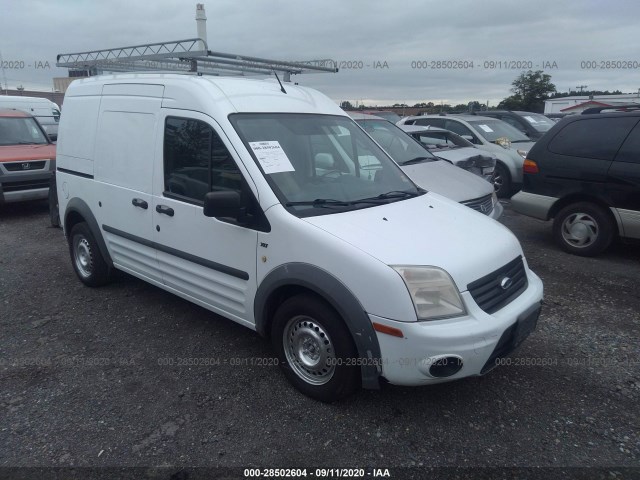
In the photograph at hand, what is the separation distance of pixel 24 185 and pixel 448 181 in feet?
25.4

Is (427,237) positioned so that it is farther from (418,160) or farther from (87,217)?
(418,160)

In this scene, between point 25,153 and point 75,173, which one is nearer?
point 75,173

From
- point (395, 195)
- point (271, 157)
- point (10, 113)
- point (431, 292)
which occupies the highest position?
point (10, 113)

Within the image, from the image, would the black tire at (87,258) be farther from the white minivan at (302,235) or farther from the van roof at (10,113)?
the van roof at (10,113)

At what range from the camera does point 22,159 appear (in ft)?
29.7

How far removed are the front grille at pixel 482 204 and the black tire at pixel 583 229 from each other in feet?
3.61

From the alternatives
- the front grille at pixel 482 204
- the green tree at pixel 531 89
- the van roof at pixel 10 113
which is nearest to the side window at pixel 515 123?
the front grille at pixel 482 204

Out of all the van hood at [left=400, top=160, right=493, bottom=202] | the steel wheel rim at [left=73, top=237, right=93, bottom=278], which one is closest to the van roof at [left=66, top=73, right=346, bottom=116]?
the steel wheel rim at [left=73, top=237, right=93, bottom=278]

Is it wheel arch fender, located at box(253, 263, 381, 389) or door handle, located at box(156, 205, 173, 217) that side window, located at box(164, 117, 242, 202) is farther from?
wheel arch fender, located at box(253, 263, 381, 389)

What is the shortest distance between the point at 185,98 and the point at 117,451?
8.23 feet

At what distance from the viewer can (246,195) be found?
10.8 ft

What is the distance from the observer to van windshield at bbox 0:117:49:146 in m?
9.95

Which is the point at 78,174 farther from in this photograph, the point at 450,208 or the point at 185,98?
the point at 450,208

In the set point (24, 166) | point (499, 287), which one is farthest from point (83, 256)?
point (24, 166)
